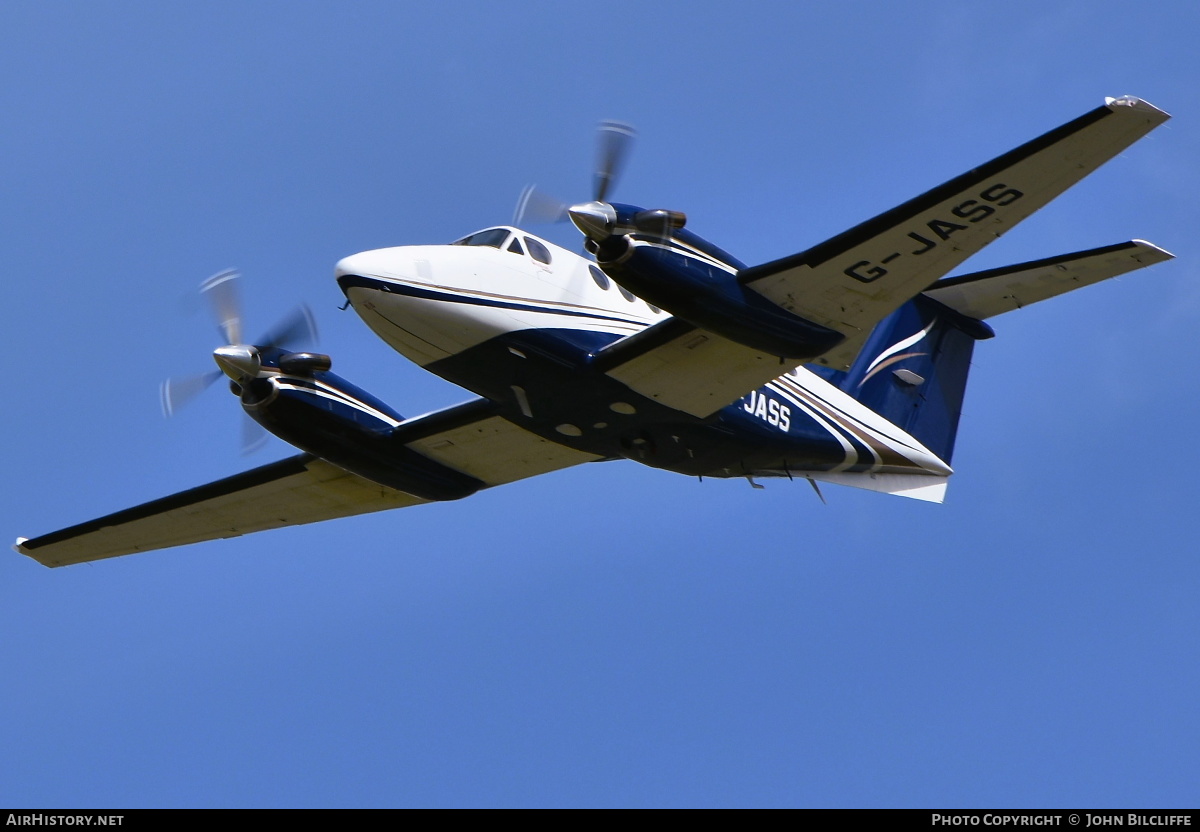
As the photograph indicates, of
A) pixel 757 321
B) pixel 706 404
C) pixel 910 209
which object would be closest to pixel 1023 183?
pixel 910 209

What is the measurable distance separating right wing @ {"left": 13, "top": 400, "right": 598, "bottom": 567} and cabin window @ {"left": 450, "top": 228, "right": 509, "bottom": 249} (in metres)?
2.68

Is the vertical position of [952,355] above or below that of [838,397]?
above

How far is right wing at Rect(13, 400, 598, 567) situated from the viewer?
16812mm

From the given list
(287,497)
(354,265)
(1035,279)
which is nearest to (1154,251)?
(1035,279)

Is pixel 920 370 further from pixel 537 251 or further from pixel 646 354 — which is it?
pixel 537 251

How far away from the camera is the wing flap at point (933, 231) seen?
1245 cm

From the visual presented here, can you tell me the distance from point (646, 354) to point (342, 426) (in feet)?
14.4

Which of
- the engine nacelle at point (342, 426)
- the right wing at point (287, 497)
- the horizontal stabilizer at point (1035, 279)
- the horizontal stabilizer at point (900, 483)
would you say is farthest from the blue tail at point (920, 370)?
the engine nacelle at point (342, 426)

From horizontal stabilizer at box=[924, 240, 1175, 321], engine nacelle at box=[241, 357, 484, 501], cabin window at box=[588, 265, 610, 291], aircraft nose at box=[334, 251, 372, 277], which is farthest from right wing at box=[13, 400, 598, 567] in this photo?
horizontal stabilizer at box=[924, 240, 1175, 321]

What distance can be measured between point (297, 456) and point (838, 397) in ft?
23.1

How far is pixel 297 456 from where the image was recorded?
17781 millimetres

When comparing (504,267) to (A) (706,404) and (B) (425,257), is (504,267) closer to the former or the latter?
(B) (425,257)
